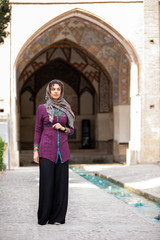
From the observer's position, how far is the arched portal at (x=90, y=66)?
41.2 ft

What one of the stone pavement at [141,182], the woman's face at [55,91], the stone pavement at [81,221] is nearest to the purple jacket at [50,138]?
the woman's face at [55,91]

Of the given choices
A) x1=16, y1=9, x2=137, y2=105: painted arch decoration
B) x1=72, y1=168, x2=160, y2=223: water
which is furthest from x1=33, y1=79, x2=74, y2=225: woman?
x1=16, y1=9, x2=137, y2=105: painted arch decoration

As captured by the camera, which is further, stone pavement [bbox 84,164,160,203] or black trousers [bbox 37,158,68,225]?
stone pavement [bbox 84,164,160,203]

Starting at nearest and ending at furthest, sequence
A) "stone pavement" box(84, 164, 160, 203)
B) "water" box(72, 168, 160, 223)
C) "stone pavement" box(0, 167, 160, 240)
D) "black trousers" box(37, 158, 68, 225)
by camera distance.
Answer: "stone pavement" box(0, 167, 160, 240), "black trousers" box(37, 158, 68, 225), "water" box(72, 168, 160, 223), "stone pavement" box(84, 164, 160, 203)

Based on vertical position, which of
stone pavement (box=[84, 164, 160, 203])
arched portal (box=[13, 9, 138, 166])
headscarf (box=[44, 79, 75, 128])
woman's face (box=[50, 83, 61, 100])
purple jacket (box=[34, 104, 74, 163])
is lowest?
stone pavement (box=[84, 164, 160, 203])

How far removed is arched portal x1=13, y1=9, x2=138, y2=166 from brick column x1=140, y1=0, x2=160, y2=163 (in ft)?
1.75

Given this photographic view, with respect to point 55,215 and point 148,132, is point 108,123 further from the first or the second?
point 55,215

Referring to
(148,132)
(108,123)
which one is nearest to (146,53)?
(148,132)

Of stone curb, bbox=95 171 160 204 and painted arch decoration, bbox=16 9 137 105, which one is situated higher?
painted arch decoration, bbox=16 9 137 105

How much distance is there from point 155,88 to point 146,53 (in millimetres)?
1029

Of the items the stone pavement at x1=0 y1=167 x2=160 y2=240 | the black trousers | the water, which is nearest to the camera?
the stone pavement at x1=0 y1=167 x2=160 y2=240

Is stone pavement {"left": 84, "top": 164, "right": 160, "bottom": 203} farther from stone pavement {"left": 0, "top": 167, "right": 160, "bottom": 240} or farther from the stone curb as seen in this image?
stone pavement {"left": 0, "top": 167, "right": 160, "bottom": 240}

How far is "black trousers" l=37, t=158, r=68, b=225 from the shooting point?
3582 millimetres

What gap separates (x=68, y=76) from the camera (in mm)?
21359
